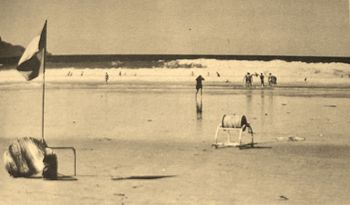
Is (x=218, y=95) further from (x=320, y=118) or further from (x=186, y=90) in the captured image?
(x=320, y=118)

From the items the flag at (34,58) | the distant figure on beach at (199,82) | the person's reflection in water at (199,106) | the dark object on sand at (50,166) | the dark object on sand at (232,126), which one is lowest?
the dark object on sand at (50,166)

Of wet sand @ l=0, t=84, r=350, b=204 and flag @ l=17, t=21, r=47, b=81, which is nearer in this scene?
wet sand @ l=0, t=84, r=350, b=204

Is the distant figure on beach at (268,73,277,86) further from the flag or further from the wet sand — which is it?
the flag

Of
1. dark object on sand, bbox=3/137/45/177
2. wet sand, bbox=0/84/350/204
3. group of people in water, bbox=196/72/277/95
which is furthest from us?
group of people in water, bbox=196/72/277/95

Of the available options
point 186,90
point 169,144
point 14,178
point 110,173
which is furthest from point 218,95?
point 14,178

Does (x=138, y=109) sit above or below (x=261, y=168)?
above

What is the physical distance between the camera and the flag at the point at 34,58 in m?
2.61

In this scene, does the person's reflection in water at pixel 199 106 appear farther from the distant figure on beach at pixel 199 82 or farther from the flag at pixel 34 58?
the flag at pixel 34 58

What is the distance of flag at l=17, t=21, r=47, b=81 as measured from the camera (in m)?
2.61

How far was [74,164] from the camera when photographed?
2.51 metres

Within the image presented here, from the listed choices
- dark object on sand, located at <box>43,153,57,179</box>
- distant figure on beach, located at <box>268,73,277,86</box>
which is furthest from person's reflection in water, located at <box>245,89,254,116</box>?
dark object on sand, located at <box>43,153,57,179</box>

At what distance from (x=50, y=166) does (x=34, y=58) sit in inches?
22.0

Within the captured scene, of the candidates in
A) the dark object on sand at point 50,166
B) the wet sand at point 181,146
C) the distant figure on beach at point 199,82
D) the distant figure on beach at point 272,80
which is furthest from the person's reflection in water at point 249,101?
the dark object on sand at point 50,166

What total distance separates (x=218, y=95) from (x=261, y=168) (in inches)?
18.4
